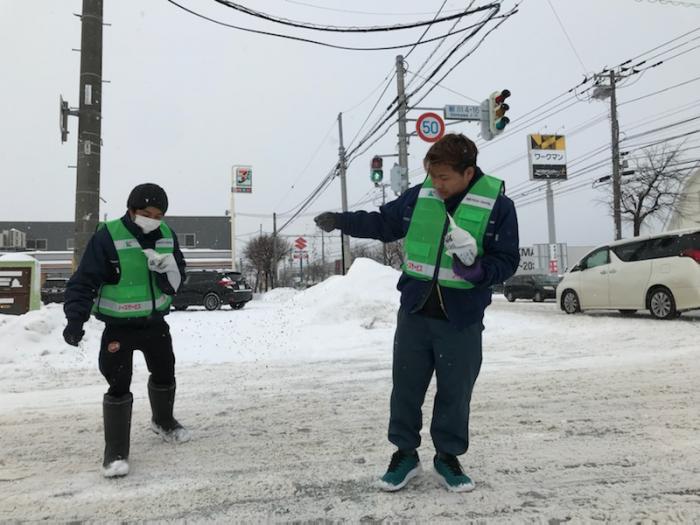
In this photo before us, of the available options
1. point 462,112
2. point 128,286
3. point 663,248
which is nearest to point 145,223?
point 128,286

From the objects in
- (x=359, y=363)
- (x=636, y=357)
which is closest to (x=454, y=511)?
(x=359, y=363)

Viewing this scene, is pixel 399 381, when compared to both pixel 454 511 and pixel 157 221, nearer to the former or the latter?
pixel 454 511

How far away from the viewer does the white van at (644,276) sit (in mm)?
9969

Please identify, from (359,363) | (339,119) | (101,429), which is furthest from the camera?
(339,119)

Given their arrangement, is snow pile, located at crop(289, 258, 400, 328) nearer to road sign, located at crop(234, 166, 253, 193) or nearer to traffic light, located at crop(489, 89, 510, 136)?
traffic light, located at crop(489, 89, 510, 136)

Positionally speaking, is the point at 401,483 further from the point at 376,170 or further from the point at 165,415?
the point at 376,170

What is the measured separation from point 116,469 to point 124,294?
97cm

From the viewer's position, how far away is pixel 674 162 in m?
29.8

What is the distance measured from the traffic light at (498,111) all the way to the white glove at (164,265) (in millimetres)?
10355

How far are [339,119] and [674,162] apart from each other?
766 inches

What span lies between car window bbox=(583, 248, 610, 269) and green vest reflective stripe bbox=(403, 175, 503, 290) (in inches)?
413

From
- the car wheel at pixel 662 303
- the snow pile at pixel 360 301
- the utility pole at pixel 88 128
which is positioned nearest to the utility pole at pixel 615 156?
the car wheel at pixel 662 303

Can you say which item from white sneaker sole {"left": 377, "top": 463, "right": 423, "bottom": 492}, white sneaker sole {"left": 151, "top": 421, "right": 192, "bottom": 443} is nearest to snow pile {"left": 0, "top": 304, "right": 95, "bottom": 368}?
white sneaker sole {"left": 151, "top": 421, "right": 192, "bottom": 443}

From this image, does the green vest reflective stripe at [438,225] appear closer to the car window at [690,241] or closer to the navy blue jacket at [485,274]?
the navy blue jacket at [485,274]
